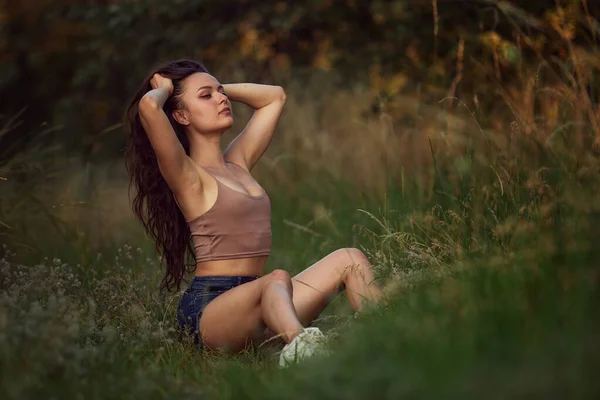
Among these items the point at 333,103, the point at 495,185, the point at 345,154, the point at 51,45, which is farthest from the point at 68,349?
the point at 51,45

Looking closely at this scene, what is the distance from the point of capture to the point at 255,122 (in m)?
4.49

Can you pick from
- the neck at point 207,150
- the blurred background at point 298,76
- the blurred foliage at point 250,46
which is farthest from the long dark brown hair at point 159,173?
the blurred foliage at point 250,46

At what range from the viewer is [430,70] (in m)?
7.57

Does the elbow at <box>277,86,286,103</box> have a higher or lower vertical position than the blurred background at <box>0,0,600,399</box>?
higher

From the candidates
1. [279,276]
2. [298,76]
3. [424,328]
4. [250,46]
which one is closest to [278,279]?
[279,276]

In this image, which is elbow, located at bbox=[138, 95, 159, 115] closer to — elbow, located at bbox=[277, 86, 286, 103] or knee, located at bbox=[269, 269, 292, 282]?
knee, located at bbox=[269, 269, 292, 282]

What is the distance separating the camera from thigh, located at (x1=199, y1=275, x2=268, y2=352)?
12.0ft

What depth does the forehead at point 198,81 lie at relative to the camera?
414 cm

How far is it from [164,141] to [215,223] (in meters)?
0.42

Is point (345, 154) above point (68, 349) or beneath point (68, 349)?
beneath

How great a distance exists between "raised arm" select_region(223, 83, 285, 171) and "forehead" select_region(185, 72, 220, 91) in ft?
1.02

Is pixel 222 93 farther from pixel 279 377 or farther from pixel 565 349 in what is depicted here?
pixel 565 349

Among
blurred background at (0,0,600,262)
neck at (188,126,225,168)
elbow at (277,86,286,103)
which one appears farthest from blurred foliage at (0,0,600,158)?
neck at (188,126,225,168)

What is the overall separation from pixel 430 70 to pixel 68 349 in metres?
5.14
